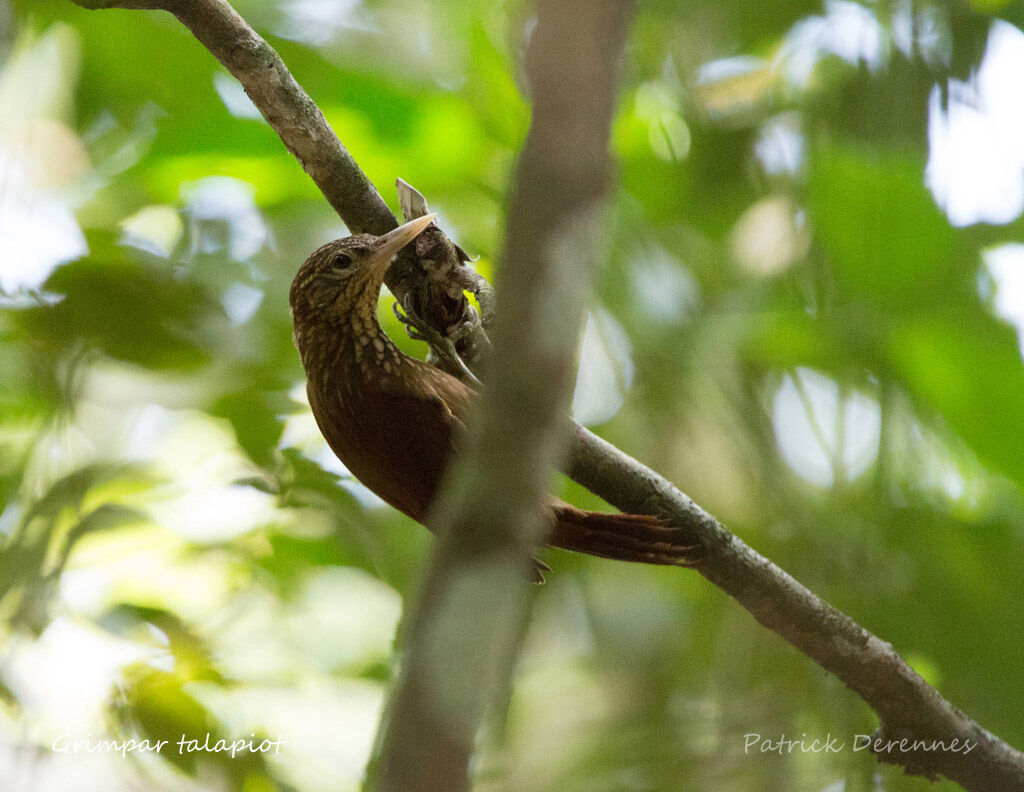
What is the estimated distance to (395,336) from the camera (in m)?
3.23

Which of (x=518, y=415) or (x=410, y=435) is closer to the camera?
(x=518, y=415)

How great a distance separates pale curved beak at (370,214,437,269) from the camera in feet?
7.54

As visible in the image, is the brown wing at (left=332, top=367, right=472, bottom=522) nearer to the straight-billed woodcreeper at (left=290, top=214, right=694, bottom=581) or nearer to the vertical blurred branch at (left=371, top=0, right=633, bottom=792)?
the straight-billed woodcreeper at (left=290, top=214, right=694, bottom=581)

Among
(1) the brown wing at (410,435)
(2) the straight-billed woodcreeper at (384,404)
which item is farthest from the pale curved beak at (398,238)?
(1) the brown wing at (410,435)

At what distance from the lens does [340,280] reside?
8.60 ft

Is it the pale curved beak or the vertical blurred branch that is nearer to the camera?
the vertical blurred branch

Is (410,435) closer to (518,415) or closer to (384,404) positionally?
(384,404)

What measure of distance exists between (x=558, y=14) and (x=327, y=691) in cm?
294

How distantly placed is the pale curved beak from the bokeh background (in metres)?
0.59

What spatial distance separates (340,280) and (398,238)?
387 mm

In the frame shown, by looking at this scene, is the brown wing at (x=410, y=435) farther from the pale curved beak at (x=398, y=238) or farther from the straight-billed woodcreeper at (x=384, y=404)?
the pale curved beak at (x=398, y=238)

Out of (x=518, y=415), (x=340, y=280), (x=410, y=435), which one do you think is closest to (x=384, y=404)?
(x=410, y=435)

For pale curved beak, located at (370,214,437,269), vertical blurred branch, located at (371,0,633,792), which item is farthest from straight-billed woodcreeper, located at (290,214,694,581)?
vertical blurred branch, located at (371,0,633,792)

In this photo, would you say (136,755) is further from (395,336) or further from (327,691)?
(395,336)
